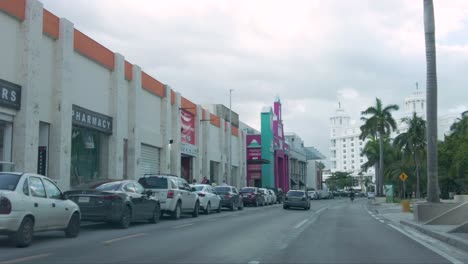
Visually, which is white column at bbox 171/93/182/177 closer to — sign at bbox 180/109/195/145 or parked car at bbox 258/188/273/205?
sign at bbox 180/109/195/145

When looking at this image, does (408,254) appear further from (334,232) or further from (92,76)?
(92,76)

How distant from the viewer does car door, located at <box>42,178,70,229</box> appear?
45.2ft

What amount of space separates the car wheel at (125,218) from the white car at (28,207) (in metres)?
3.44

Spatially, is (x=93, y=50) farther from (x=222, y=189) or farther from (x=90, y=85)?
(x=222, y=189)

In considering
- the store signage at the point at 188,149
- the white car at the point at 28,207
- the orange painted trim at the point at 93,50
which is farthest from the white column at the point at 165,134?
the white car at the point at 28,207

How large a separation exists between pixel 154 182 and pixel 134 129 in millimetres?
10590

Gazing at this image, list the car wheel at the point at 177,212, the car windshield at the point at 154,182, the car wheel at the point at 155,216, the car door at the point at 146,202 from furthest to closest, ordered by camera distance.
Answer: the car wheel at the point at 177,212
the car windshield at the point at 154,182
the car wheel at the point at 155,216
the car door at the point at 146,202

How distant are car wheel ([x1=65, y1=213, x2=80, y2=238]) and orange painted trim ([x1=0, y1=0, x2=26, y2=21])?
10.2 metres

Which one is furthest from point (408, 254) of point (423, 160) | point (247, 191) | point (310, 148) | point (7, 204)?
point (310, 148)

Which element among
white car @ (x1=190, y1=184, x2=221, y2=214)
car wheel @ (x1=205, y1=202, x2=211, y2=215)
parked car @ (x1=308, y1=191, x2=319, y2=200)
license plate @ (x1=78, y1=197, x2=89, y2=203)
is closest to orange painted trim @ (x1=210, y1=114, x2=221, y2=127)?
white car @ (x1=190, y1=184, x2=221, y2=214)

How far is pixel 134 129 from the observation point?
33.3m

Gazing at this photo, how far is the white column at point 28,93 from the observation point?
867 inches

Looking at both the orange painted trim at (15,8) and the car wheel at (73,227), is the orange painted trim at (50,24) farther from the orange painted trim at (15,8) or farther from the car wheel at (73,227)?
the car wheel at (73,227)

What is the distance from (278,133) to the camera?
7606 cm
